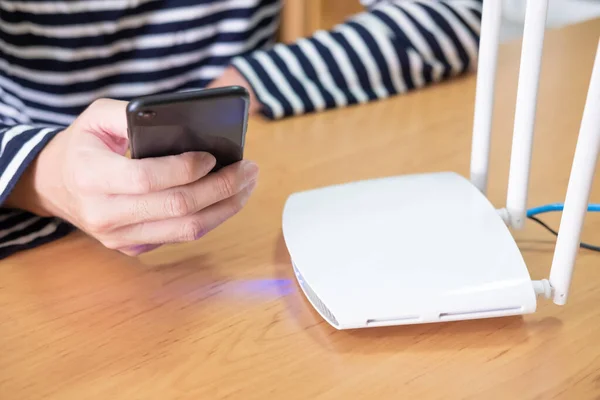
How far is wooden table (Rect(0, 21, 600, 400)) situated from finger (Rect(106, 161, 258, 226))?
56mm

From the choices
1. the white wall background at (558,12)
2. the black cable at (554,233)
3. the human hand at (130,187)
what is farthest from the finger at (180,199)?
the white wall background at (558,12)

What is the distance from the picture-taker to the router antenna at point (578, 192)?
0.35 m

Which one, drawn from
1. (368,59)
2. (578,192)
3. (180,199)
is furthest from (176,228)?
(368,59)

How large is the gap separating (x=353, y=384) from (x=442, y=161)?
29 centimetres

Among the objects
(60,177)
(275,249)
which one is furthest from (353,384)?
(60,177)

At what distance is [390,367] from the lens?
1.29ft

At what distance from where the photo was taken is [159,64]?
78 centimetres

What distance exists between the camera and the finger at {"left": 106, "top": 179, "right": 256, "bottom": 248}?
453mm

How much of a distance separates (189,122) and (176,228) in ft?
0.30

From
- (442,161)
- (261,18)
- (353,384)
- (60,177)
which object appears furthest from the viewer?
(261,18)

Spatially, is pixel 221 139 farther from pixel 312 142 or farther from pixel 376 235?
pixel 312 142

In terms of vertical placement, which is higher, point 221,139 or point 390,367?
point 221,139

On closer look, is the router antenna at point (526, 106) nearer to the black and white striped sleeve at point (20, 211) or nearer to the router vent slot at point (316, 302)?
the router vent slot at point (316, 302)

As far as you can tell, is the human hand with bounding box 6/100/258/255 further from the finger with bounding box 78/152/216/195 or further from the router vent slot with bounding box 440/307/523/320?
the router vent slot with bounding box 440/307/523/320
